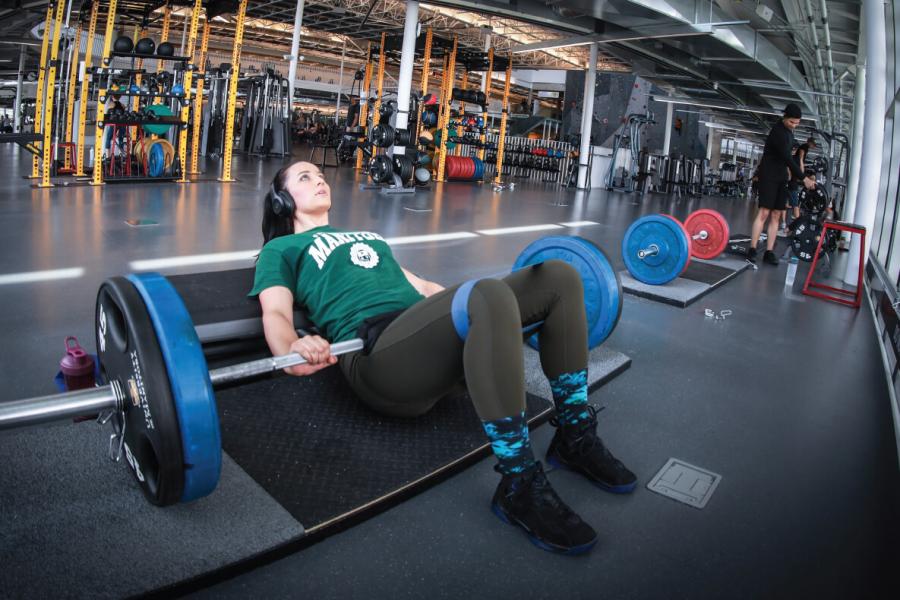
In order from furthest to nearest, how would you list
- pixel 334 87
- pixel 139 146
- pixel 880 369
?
pixel 334 87 → pixel 139 146 → pixel 880 369

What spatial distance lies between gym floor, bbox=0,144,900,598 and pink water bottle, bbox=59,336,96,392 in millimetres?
360

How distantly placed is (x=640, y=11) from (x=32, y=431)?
942 cm

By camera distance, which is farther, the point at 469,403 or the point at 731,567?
the point at 469,403

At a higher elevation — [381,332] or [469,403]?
[381,332]

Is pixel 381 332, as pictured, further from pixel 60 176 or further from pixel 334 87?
pixel 334 87

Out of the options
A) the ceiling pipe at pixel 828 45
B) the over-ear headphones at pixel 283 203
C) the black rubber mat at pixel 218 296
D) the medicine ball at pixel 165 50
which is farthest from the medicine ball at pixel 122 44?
the ceiling pipe at pixel 828 45

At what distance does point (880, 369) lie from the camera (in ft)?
8.17

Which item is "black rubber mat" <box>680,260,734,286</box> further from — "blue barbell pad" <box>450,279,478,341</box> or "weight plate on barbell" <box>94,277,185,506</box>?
"weight plate on barbell" <box>94,277,185,506</box>

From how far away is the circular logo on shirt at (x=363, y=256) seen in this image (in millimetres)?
1373

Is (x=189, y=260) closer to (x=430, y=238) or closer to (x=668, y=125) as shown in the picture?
(x=430, y=238)

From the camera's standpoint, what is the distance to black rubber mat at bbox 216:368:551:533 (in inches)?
46.9

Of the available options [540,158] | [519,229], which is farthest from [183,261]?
[540,158]

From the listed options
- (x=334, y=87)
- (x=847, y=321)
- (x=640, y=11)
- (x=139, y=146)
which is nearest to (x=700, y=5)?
(x=640, y=11)

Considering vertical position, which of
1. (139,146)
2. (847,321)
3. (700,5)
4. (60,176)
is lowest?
(847,321)
